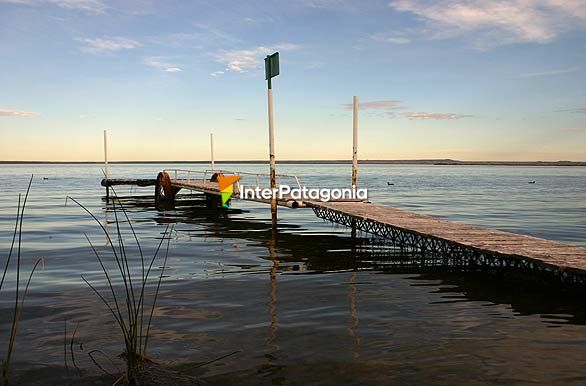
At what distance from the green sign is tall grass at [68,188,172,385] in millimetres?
7559

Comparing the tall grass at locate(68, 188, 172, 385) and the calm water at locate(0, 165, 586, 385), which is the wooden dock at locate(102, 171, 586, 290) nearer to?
the calm water at locate(0, 165, 586, 385)

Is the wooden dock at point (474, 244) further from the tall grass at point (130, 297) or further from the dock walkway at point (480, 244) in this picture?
the tall grass at point (130, 297)

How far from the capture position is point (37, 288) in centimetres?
1129

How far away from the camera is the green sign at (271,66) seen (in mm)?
17891

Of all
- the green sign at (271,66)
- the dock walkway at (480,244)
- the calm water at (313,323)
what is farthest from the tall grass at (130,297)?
the green sign at (271,66)

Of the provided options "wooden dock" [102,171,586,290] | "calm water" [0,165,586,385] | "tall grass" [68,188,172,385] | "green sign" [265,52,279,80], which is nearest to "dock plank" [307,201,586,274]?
"wooden dock" [102,171,586,290]

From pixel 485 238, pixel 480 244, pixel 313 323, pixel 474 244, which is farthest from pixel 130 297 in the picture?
pixel 485 238

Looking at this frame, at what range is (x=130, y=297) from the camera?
10703mm

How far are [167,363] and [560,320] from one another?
20.9 feet

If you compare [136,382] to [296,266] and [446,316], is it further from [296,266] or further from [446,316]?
[296,266]

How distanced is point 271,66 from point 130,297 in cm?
1026

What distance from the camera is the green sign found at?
704 inches

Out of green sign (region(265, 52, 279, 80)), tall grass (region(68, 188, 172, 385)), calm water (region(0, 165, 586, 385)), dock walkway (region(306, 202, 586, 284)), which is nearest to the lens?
tall grass (region(68, 188, 172, 385))

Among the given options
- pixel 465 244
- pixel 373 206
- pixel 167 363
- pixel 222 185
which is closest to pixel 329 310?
pixel 167 363
